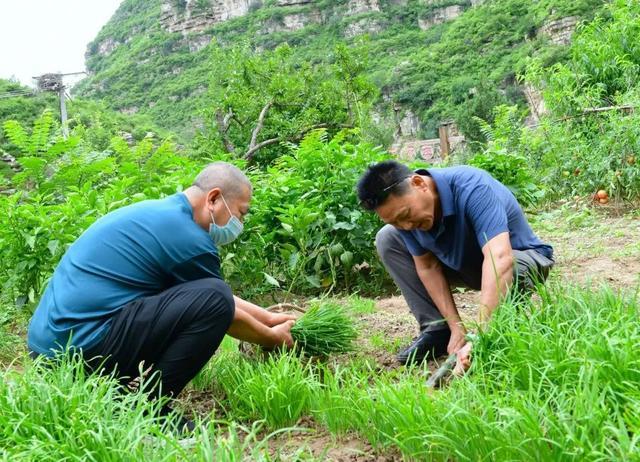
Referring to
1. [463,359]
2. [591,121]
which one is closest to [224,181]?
[463,359]

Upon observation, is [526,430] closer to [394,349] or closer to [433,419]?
[433,419]

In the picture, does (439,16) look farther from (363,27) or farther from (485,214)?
(485,214)

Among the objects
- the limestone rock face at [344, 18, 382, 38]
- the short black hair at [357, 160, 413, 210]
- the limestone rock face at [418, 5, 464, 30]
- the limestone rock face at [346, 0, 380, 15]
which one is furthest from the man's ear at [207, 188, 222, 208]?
the limestone rock face at [346, 0, 380, 15]

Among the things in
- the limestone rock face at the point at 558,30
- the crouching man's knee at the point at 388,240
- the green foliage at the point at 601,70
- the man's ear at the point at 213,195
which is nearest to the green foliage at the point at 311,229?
the crouching man's knee at the point at 388,240

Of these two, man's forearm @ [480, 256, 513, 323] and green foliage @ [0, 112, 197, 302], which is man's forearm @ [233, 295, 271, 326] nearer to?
man's forearm @ [480, 256, 513, 323]

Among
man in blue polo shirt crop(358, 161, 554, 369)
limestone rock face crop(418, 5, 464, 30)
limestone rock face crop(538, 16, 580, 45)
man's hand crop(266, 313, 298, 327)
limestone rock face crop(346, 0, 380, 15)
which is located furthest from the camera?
limestone rock face crop(346, 0, 380, 15)

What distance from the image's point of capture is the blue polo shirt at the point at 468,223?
294cm

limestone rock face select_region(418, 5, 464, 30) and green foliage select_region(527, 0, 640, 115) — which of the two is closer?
green foliage select_region(527, 0, 640, 115)

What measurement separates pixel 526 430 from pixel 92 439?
4.08ft

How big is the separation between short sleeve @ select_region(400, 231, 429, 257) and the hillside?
947 inches

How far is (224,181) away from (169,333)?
0.74 m

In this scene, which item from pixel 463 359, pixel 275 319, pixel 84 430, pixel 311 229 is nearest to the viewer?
pixel 84 430

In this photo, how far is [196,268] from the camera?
109 inches

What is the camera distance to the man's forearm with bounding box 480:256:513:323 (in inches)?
105
